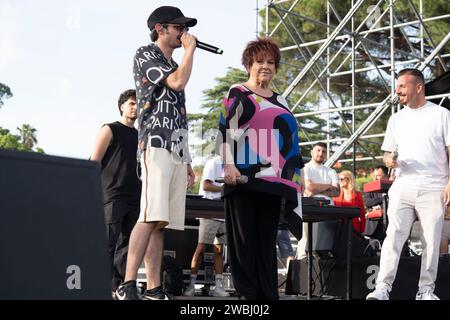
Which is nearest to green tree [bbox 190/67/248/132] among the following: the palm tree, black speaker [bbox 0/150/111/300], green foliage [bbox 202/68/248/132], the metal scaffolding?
green foliage [bbox 202/68/248/132]

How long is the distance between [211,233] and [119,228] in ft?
9.42

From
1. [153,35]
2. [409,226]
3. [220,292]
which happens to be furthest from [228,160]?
[220,292]

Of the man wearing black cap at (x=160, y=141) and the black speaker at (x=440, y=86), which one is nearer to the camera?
the man wearing black cap at (x=160, y=141)

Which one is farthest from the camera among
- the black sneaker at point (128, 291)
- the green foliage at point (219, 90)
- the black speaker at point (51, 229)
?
the green foliage at point (219, 90)

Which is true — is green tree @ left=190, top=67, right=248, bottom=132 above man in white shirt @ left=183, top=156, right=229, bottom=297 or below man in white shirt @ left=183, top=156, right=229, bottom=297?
above

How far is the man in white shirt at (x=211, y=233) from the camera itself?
8461 millimetres

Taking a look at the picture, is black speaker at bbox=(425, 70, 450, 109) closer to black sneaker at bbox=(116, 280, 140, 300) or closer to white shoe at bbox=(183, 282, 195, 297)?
white shoe at bbox=(183, 282, 195, 297)

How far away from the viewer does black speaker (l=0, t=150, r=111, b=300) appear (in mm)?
2238

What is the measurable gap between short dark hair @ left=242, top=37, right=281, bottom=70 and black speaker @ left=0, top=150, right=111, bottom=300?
2.65 meters

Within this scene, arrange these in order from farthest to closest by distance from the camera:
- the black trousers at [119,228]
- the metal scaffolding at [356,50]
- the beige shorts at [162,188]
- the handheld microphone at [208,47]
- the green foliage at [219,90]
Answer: the green foliage at [219,90] → the metal scaffolding at [356,50] → the black trousers at [119,228] → the handheld microphone at [208,47] → the beige shorts at [162,188]

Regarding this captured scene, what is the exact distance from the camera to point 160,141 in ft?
14.9

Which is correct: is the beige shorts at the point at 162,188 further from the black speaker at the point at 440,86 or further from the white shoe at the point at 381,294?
the black speaker at the point at 440,86

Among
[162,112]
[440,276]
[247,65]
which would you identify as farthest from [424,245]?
[162,112]

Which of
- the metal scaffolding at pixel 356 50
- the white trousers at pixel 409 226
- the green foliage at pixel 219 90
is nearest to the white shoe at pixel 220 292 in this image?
the white trousers at pixel 409 226
